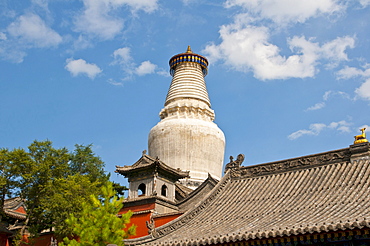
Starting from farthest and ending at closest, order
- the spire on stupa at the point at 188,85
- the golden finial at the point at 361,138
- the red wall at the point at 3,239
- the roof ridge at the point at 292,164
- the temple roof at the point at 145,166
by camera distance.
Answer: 1. the spire on stupa at the point at 188,85
2. the red wall at the point at 3,239
3. the temple roof at the point at 145,166
4. the roof ridge at the point at 292,164
5. the golden finial at the point at 361,138

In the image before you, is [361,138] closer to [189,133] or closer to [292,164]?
[292,164]

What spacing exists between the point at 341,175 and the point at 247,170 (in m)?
4.50

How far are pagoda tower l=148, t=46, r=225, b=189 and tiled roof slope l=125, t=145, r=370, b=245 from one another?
14.0 meters

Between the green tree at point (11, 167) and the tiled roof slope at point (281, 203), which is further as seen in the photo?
the green tree at point (11, 167)

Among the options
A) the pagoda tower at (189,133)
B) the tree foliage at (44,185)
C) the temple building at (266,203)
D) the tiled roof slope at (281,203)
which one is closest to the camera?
the temple building at (266,203)

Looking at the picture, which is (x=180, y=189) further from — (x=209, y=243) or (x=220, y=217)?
(x=209, y=243)

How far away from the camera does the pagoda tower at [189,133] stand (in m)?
34.0

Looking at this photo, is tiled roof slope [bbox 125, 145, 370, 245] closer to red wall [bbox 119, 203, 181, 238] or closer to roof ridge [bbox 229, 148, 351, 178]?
roof ridge [bbox 229, 148, 351, 178]

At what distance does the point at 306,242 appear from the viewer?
12523 millimetres

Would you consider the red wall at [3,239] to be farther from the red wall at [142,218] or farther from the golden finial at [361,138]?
the golden finial at [361,138]

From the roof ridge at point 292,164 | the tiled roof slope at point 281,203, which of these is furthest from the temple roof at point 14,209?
the roof ridge at point 292,164

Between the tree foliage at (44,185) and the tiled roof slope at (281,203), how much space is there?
7.81 meters

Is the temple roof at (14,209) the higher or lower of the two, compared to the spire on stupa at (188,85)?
lower

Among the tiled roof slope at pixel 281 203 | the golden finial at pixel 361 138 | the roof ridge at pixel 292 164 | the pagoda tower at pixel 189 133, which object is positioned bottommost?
the tiled roof slope at pixel 281 203
